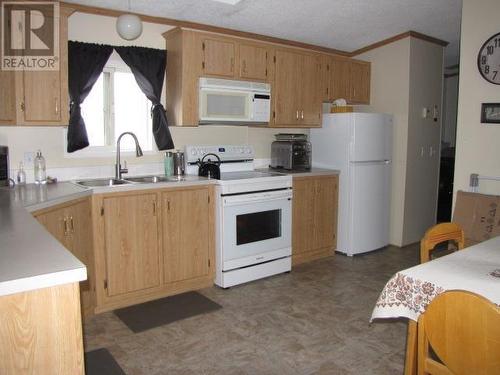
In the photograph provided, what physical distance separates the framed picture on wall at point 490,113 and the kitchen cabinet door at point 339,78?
66.2 inches

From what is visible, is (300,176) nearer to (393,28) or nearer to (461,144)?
(461,144)

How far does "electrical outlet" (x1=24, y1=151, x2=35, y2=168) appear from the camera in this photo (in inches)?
131

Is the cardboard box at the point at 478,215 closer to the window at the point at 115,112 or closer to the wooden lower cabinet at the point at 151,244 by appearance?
the wooden lower cabinet at the point at 151,244

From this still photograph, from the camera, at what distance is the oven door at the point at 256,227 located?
371 centimetres

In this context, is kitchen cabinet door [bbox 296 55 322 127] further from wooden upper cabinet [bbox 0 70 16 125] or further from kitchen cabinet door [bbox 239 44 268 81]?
wooden upper cabinet [bbox 0 70 16 125]

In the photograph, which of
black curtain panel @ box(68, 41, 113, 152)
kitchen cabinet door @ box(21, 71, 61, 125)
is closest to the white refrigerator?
Answer: black curtain panel @ box(68, 41, 113, 152)

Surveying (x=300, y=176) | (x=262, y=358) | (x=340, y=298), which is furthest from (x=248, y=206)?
(x=262, y=358)

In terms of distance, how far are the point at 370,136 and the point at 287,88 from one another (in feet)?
3.44

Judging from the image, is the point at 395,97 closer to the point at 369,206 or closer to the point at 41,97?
the point at 369,206

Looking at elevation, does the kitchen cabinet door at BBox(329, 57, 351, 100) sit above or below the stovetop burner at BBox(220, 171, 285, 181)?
above

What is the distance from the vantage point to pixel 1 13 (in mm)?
2945

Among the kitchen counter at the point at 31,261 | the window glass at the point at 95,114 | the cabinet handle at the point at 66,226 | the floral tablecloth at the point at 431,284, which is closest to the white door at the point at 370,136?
the window glass at the point at 95,114

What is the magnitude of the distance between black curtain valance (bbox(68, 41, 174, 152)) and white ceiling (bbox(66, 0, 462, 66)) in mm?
341

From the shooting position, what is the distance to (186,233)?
11.8 feet
